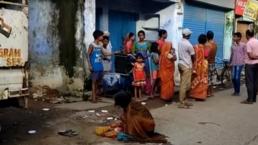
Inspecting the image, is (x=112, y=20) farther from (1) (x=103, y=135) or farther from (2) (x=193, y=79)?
(1) (x=103, y=135)

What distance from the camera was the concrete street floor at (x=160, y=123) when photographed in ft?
24.2

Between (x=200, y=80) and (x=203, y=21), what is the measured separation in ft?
20.4

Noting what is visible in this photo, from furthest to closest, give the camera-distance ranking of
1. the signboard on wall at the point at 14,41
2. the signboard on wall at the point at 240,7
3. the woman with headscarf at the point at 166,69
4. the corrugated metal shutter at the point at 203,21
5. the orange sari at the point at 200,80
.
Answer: the signboard on wall at the point at 240,7 → the corrugated metal shutter at the point at 203,21 → the orange sari at the point at 200,80 → the woman with headscarf at the point at 166,69 → the signboard on wall at the point at 14,41

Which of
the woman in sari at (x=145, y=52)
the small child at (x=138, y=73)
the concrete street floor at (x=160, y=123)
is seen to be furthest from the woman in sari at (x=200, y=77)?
the small child at (x=138, y=73)

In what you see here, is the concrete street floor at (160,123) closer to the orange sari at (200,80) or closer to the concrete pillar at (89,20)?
the orange sari at (200,80)

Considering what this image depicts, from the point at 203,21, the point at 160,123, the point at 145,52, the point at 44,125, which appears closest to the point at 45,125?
the point at 44,125

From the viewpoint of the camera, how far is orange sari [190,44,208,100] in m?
11.7

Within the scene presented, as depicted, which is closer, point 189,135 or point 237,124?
point 189,135

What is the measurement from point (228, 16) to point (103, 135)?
1380 centimetres

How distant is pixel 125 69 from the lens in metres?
11.6

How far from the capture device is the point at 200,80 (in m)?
11.9

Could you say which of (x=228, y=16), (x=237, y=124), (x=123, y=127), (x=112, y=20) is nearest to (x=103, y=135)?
(x=123, y=127)

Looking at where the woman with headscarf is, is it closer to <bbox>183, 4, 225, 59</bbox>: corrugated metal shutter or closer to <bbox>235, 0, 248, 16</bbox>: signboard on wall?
<bbox>183, 4, 225, 59</bbox>: corrugated metal shutter

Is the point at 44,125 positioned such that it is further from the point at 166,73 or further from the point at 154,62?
the point at 154,62
